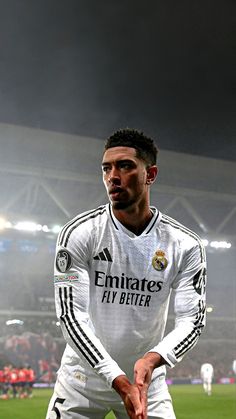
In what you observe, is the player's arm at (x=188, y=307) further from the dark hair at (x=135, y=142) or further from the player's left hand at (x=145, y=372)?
the dark hair at (x=135, y=142)

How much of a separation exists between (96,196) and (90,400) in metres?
22.1

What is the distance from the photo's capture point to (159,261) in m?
3.62

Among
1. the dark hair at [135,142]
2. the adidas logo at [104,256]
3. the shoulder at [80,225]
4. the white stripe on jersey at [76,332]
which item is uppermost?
the dark hair at [135,142]

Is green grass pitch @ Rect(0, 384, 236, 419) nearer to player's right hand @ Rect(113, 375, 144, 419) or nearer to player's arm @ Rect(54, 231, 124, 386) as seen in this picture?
player's arm @ Rect(54, 231, 124, 386)

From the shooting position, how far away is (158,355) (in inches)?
126

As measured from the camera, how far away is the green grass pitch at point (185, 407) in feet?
50.9

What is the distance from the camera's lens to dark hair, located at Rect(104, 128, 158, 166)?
346cm

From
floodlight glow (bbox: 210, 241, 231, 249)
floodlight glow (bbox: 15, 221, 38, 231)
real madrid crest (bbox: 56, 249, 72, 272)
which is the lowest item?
real madrid crest (bbox: 56, 249, 72, 272)

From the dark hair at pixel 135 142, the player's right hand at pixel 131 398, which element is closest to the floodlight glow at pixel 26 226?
the dark hair at pixel 135 142

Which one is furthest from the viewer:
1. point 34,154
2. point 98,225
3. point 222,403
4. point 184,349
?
point 34,154

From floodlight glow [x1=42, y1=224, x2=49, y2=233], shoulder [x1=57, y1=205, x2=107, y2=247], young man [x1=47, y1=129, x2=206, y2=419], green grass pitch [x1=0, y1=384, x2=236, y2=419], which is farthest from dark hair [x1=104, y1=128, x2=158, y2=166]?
floodlight glow [x1=42, y1=224, x2=49, y2=233]

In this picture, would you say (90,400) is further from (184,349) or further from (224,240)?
(224,240)

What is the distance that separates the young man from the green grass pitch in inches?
418

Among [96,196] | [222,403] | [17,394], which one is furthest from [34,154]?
[222,403]
